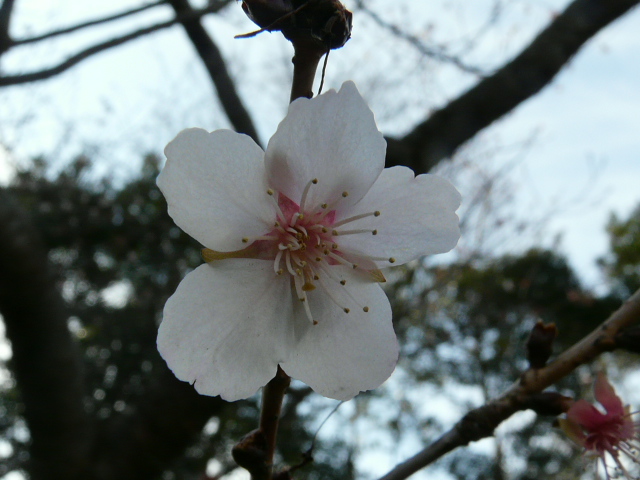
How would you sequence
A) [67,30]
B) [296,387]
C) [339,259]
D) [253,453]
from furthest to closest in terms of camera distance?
[296,387]
[67,30]
[339,259]
[253,453]

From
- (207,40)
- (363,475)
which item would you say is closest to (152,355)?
(363,475)

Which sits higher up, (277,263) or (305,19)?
(305,19)

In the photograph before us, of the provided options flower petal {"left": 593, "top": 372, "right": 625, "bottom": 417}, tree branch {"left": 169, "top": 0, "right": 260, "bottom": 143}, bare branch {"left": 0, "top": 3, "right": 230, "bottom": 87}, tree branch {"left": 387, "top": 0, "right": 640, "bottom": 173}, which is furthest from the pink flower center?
bare branch {"left": 0, "top": 3, "right": 230, "bottom": 87}

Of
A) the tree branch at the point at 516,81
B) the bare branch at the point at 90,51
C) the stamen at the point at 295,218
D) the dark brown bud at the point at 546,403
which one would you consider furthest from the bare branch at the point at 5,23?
the dark brown bud at the point at 546,403

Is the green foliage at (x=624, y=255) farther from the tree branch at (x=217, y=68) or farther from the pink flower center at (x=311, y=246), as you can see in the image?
the pink flower center at (x=311, y=246)

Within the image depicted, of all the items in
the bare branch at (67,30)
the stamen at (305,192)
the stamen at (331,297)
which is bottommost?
the bare branch at (67,30)

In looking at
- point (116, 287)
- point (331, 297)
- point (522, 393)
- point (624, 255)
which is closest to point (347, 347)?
point (331, 297)

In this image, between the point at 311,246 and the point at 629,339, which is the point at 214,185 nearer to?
the point at 311,246
